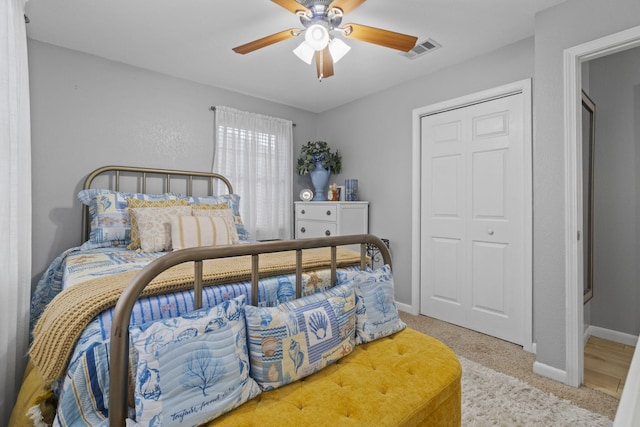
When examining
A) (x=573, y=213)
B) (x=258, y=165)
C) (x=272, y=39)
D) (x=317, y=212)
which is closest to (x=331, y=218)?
(x=317, y=212)

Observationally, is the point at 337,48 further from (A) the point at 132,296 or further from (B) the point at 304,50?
(A) the point at 132,296

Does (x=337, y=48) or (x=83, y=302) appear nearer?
(x=83, y=302)

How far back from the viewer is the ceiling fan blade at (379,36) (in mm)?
1927

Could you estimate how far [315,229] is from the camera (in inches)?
152

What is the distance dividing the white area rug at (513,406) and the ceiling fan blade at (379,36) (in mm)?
2128

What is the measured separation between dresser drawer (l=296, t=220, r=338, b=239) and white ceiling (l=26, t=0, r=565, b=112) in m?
1.57

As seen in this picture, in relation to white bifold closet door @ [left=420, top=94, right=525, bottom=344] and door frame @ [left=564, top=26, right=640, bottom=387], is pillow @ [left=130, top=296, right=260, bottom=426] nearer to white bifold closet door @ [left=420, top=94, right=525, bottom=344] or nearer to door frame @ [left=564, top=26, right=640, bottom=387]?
door frame @ [left=564, top=26, right=640, bottom=387]

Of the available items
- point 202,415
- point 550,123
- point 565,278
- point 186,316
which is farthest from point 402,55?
point 202,415

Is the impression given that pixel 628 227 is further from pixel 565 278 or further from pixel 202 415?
pixel 202 415

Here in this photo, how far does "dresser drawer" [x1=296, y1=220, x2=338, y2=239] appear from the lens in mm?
3660

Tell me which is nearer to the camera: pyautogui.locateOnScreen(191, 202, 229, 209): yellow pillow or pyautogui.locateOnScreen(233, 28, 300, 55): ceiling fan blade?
pyautogui.locateOnScreen(233, 28, 300, 55): ceiling fan blade

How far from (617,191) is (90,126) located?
4567 mm

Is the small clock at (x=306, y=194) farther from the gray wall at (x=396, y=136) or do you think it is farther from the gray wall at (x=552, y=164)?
the gray wall at (x=552, y=164)

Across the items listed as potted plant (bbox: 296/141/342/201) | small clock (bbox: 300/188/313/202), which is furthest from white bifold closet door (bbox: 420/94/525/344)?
small clock (bbox: 300/188/313/202)
